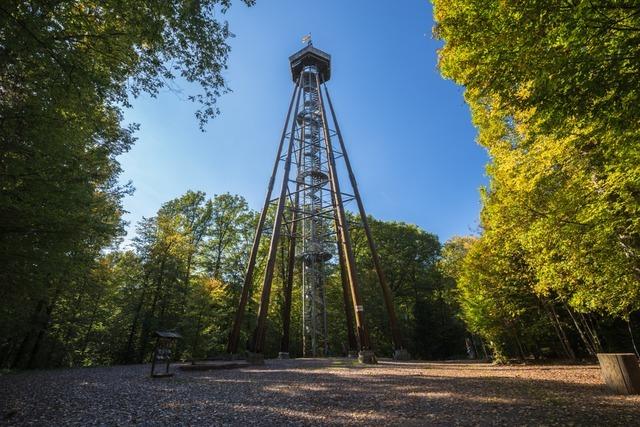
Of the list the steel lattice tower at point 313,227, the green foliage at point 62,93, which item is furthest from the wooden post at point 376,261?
the green foliage at point 62,93

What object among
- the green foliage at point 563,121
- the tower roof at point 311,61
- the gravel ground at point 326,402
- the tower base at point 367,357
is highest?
the tower roof at point 311,61

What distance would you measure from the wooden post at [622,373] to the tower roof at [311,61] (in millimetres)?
21631

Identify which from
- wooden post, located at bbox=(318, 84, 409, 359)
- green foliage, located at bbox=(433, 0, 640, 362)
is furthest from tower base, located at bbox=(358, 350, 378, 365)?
green foliage, located at bbox=(433, 0, 640, 362)

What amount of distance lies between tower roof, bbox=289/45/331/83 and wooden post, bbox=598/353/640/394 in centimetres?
2163

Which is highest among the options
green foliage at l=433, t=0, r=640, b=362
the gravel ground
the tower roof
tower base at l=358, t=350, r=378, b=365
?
the tower roof

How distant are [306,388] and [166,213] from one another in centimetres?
2331

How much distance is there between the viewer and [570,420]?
4.56m

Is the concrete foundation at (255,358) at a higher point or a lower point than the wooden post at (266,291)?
lower

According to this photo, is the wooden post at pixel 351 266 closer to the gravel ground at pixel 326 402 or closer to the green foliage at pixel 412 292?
the gravel ground at pixel 326 402

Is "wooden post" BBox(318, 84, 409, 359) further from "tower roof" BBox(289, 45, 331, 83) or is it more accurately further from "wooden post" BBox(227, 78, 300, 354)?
"wooden post" BBox(227, 78, 300, 354)

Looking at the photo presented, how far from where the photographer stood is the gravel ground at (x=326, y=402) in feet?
16.4

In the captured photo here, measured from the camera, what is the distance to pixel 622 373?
6309mm

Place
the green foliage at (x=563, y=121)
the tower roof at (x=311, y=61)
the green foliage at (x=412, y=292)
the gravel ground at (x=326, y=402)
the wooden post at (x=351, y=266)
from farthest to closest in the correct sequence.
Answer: the green foliage at (x=412, y=292)
the tower roof at (x=311, y=61)
the wooden post at (x=351, y=266)
the gravel ground at (x=326, y=402)
the green foliage at (x=563, y=121)

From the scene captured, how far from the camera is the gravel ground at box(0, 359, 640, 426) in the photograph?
4.98 metres
